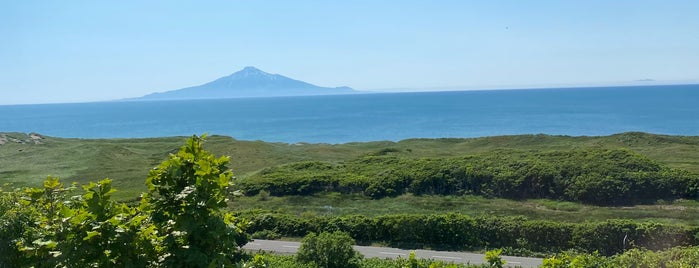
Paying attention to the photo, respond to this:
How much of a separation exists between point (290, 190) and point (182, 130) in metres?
143

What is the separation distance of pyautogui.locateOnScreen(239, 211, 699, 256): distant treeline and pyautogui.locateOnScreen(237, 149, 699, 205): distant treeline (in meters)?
12.8

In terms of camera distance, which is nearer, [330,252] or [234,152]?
[330,252]

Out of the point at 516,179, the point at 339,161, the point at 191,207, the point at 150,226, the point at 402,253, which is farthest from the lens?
the point at 339,161

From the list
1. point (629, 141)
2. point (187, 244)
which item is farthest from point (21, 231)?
point (629, 141)

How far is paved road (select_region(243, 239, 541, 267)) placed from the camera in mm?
24648

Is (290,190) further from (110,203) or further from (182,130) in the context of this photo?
(182,130)

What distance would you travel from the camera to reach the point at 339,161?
202 feet

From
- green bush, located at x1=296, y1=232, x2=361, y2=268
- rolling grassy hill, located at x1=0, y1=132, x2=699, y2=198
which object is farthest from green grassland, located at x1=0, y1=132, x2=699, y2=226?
green bush, located at x1=296, y1=232, x2=361, y2=268

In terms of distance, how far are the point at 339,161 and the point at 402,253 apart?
3505cm

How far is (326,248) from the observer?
72.8 ft

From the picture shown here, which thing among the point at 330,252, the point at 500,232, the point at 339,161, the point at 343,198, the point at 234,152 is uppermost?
the point at 330,252

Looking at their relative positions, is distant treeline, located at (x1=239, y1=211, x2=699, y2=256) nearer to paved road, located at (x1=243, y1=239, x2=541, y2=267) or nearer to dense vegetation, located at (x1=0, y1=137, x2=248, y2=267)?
paved road, located at (x1=243, y1=239, x2=541, y2=267)

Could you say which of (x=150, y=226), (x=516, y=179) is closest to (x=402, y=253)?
(x=516, y=179)

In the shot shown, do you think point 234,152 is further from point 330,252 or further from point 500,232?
point 330,252
